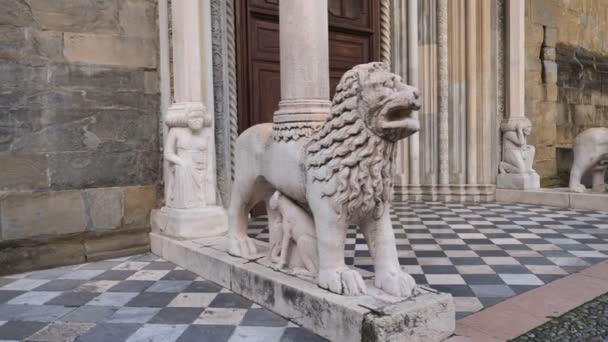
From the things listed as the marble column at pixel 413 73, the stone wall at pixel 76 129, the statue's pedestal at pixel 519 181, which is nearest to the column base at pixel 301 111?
the stone wall at pixel 76 129

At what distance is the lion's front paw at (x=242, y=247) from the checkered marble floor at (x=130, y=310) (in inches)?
8.8

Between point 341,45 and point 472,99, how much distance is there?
6.17ft

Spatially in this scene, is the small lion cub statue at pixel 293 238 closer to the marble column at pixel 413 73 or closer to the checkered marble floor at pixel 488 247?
the checkered marble floor at pixel 488 247

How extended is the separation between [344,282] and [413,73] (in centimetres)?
477

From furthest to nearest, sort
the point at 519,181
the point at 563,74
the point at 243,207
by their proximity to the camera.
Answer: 1. the point at 563,74
2. the point at 519,181
3. the point at 243,207

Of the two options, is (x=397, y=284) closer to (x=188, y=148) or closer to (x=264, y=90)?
(x=188, y=148)

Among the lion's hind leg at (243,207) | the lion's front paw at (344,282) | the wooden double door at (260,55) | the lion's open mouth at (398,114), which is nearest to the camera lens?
the lion's open mouth at (398,114)

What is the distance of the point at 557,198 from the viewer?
5641 mm

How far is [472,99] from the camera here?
6.37 metres

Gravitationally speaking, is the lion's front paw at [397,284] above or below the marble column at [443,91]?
below

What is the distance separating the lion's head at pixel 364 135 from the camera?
1953 millimetres

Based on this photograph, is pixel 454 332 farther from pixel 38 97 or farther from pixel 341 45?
pixel 341 45

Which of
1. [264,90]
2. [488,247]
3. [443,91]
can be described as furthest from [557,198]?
[264,90]

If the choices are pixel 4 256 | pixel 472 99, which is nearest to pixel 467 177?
pixel 472 99
